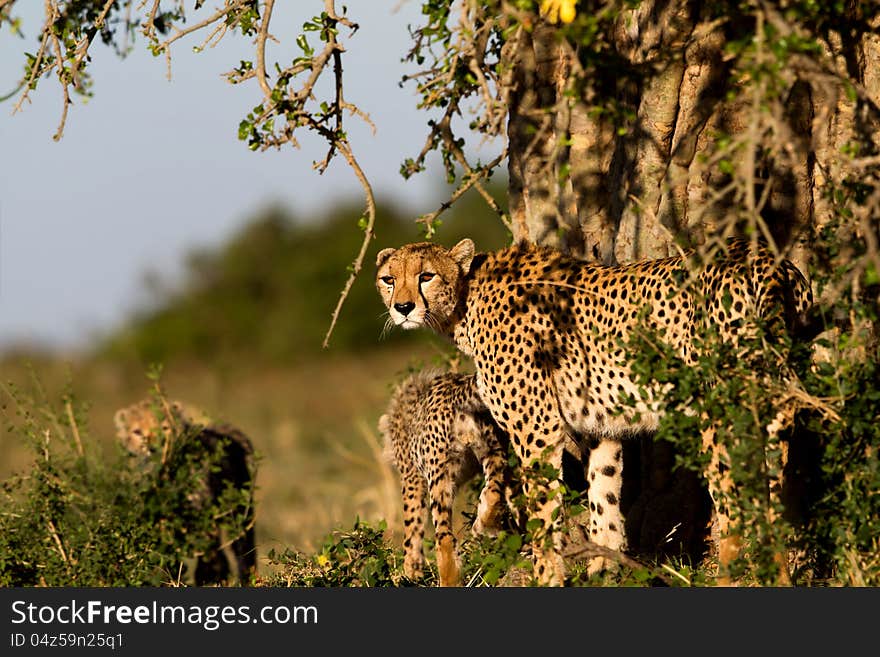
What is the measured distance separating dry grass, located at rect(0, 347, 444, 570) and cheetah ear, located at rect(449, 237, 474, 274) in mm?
1378

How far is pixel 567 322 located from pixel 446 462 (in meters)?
1.05

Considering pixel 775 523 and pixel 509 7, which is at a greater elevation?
pixel 509 7

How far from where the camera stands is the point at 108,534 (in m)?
6.42

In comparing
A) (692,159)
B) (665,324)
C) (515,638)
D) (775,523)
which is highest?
(692,159)

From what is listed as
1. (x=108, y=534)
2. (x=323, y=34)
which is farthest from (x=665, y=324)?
(x=108, y=534)

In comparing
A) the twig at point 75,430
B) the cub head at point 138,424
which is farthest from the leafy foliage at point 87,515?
the cub head at point 138,424

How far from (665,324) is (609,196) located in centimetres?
139

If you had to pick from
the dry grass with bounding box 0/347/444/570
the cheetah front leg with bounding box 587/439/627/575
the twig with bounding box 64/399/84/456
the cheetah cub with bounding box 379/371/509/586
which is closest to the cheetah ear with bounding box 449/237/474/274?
the cheetah cub with bounding box 379/371/509/586

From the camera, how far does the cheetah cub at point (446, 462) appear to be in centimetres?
628

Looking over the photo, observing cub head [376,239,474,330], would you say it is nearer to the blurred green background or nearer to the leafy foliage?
the leafy foliage

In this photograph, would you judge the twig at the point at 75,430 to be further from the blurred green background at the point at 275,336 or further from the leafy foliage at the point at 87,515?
the blurred green background at the point at 275,336

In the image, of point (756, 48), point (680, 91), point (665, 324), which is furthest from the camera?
point (680, 91)

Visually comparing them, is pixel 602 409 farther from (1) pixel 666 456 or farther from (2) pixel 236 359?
(2) pixel 236 359

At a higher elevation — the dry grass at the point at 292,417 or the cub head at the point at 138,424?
the dry grass at the point at 292,417
